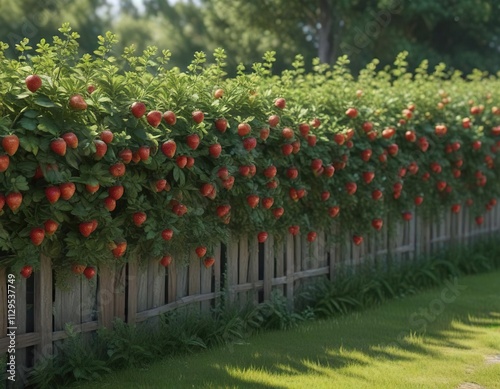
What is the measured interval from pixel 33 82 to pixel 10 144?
43 centimetres

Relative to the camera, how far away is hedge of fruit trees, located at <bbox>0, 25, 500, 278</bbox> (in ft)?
16.5

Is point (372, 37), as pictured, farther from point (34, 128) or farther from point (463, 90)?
point (34, 128)

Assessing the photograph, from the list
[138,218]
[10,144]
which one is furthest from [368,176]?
[10,144]

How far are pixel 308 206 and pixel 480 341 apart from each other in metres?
2.06

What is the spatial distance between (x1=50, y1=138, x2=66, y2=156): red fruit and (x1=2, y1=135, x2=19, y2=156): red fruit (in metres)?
0.28

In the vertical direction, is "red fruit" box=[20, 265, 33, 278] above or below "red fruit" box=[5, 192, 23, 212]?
below

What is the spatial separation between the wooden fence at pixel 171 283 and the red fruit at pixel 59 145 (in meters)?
0.92

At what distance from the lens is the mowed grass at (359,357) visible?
5.60 m

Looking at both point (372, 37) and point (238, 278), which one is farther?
point (372, 37)

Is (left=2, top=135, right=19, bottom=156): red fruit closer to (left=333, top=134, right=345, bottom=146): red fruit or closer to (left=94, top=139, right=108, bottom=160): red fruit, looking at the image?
(left=94, top=139, right=108, bottom=160): red fruit

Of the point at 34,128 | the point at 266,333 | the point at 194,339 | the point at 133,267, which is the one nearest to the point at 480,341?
the point at 266,333

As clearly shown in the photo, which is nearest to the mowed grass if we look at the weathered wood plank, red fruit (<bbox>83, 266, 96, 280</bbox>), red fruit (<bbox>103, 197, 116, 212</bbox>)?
the weathered wood plank

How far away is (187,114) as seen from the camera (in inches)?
240

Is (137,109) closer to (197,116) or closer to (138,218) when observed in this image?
(197,116)
